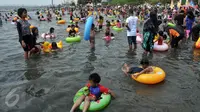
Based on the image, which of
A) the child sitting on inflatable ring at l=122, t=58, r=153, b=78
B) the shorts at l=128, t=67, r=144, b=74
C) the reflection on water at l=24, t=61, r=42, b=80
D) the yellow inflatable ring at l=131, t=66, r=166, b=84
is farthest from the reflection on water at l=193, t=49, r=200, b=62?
the reflection on water at l=24, t=61, r=42, b=80

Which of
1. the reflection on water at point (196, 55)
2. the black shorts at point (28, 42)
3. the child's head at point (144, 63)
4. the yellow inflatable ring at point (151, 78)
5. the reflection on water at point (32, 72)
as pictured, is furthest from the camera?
the reflection on water at point (196, 55)

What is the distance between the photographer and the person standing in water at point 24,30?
671cm

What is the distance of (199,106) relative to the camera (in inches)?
186

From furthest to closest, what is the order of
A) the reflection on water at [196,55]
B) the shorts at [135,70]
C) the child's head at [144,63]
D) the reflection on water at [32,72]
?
the reflection on water at [196,55], the reflection on water at [32,72], the shorts at [135,70], the child's head at [144,63]

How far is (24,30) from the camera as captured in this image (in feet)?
23.2

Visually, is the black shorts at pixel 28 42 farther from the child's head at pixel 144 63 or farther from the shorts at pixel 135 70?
the child's head at pixel 144 63

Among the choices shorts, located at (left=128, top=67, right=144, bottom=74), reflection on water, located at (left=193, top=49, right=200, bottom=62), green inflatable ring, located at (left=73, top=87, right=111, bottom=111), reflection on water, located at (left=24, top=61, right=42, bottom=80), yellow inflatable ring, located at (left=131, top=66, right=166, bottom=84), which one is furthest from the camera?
reflection on water, located at (left=193, top=49, right=200, bottom=62)

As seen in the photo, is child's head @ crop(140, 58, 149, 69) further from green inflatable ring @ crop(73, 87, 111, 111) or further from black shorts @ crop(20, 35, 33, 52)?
black shorts @ crop(20, 35, 33, 52)

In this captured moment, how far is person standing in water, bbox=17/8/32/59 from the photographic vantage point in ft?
22.0

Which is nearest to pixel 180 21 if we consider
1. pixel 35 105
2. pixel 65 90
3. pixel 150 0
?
pixel 65 90

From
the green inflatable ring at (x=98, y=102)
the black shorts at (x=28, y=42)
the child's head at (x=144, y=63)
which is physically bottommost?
the green inflatable ring at (x=98, y=102)

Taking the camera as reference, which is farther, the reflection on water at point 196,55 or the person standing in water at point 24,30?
the reflection on water at point 196,55

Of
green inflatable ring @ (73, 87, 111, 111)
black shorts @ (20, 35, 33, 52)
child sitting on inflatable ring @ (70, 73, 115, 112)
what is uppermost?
black shorts @ (20, 35, 33, 52)

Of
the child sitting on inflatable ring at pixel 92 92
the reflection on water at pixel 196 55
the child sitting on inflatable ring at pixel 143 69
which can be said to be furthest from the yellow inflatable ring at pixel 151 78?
the reflection on water at pixel 196 55
